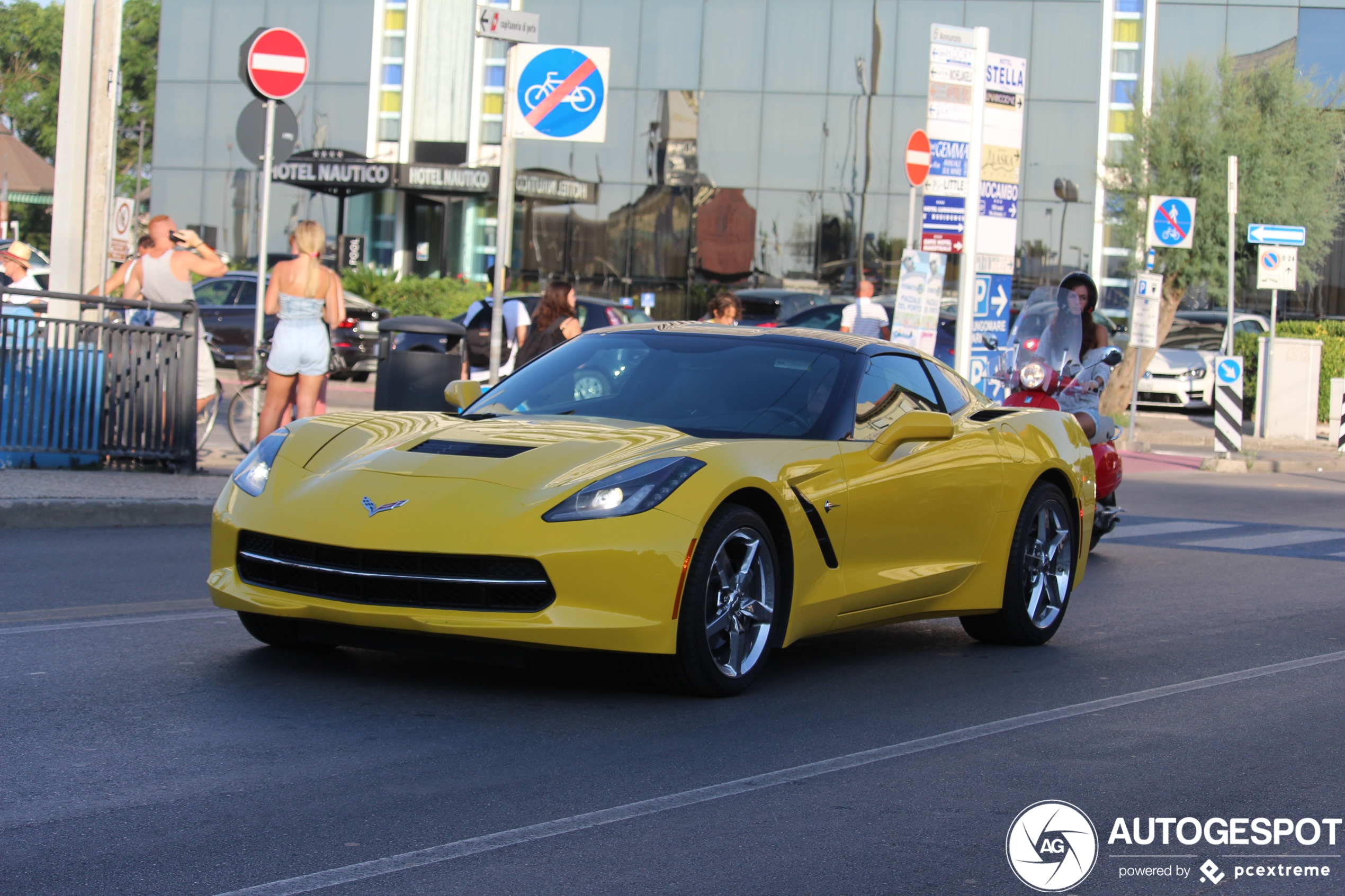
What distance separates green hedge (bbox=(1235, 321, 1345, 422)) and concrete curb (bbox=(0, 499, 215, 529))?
19.8 meters

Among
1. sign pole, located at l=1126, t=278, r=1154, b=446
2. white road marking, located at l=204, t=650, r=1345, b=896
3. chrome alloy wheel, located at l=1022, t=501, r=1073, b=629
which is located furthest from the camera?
sign pole, located at l=1126, t=278, r=1154, b=446

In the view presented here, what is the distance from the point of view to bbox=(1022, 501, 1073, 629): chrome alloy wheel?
25.2ft

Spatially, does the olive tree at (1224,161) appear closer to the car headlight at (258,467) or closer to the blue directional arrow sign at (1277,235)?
the blue directional arrow sign at (1277,235)

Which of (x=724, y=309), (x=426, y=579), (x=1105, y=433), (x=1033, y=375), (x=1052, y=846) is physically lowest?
(x=1052, y=846)

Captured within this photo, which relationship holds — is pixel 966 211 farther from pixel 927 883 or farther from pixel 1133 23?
pixel 1133 23

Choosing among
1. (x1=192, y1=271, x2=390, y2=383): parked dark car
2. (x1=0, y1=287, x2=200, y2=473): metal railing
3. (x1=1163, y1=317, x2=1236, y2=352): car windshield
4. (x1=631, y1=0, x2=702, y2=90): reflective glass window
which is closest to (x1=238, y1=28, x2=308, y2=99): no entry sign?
(x1=0, y1=287, x2=200, y2=473): metal railing

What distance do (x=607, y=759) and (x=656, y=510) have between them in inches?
36.7

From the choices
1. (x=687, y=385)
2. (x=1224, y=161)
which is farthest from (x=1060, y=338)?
(x=1224, y=161)

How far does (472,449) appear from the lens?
5.88 m

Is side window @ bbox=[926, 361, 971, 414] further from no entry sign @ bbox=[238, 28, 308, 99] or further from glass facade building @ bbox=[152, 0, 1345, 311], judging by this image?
glass facade building @ bbox=[152, 0, 1345, 311]

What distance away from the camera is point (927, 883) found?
393 centimetres

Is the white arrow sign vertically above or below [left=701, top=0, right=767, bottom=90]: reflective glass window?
below

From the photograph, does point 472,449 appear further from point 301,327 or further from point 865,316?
point 865,316

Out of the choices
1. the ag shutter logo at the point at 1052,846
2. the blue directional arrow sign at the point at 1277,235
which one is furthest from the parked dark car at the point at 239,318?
the ag shutter logo at the point at 1052,846
